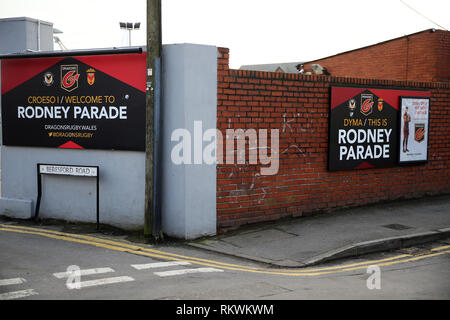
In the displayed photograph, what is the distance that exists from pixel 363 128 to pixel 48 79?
715 centimetres

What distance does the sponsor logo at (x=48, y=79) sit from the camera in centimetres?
1069

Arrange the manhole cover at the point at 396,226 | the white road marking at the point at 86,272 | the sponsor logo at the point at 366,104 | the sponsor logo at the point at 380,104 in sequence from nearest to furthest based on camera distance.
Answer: the white road marking at the point at 86,272, the manhole cover at the point at 396,226, the sponsor logo at the point at 366,104, the sponsor logo at the point at 380,104

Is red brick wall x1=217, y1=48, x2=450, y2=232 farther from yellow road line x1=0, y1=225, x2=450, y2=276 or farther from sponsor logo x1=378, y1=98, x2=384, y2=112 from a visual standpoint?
yellow road line x1=0, y1=225, x2=450, y2=276

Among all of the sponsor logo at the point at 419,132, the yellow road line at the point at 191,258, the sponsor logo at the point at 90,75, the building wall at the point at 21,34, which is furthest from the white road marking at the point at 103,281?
the building wall at the point at 21,34

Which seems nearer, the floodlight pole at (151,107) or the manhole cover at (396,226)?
the floodlight pole at (151,107)

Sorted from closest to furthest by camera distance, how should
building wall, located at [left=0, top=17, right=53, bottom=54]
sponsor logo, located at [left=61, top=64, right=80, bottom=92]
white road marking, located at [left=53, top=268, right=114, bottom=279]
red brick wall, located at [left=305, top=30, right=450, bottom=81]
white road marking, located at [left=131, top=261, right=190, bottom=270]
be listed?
white road marking, located at [left=53, top=268, right=114, bottom=279]
white road marking, located at [left=131, top=261, right=190, bottom=270]
sponsor logo, located at [left=61, top=64, right=80, bottom=92]
red brick wall, located at [left=305, top=30, right=450, bottom=81]
building wall, located at [left=0, top=17, right=53, bottom=54]

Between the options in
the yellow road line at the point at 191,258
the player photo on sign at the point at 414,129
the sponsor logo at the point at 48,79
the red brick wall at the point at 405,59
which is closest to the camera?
the yellow road line at the point at 191,258

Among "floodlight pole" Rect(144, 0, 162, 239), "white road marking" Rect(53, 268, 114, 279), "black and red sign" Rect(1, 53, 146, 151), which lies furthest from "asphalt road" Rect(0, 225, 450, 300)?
"black and red sign" Rect(1, 53, 146, 151)

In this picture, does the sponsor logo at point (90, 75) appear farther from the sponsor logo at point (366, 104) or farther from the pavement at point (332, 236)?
the sponsor logo at point (366, 104)

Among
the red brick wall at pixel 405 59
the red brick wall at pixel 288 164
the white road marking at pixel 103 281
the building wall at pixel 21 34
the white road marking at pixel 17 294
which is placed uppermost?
the building wall at pixel 21 34

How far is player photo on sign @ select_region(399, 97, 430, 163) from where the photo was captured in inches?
494

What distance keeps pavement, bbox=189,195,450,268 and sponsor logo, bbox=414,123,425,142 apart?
6.58 feet

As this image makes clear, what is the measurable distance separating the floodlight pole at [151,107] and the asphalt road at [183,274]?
57 centimetres
